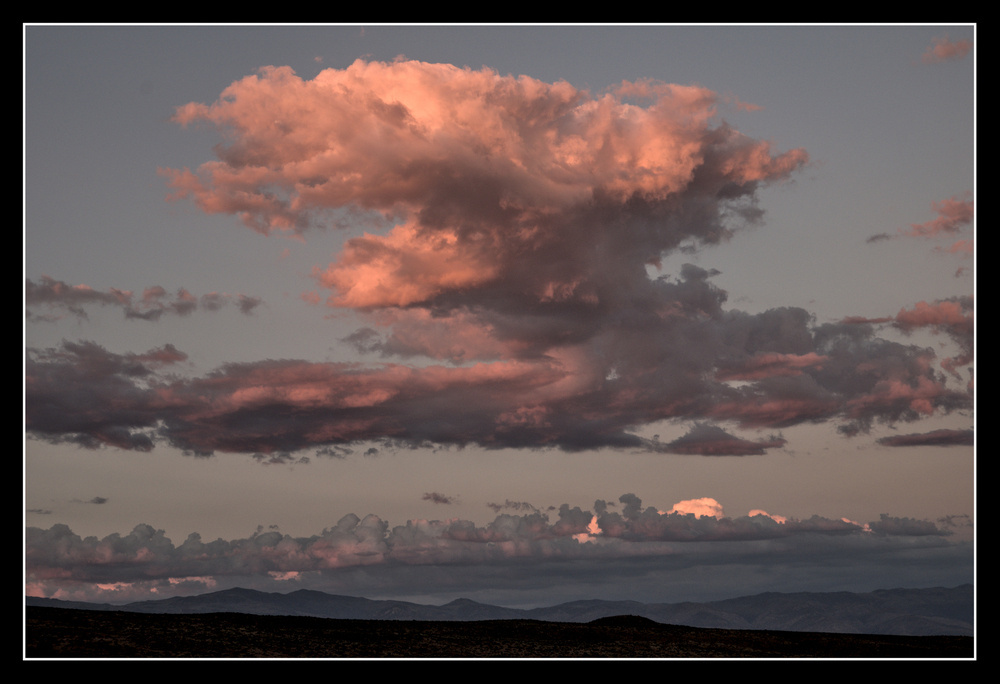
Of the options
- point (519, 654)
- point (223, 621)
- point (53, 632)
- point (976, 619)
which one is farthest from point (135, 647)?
point (976, 619)

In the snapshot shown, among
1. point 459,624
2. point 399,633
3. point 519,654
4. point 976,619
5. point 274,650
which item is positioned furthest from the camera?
point 459,624

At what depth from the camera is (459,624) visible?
10550 cm

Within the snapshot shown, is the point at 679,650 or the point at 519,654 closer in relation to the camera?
the point at 519,654

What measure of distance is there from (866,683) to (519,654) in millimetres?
32531

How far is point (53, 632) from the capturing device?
72.9 m

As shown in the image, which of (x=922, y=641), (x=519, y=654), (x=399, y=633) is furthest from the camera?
(x=922, y=641)

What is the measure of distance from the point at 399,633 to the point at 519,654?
14645 mm

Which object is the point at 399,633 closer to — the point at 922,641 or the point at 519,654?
the point at 519,654

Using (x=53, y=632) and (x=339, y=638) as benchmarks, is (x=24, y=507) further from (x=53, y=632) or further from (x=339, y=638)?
(x=339, y=638)

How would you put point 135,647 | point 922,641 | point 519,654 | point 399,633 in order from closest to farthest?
point 135,647 < point 519,654 < point 399,633 < point 922,641

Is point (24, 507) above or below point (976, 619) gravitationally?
above

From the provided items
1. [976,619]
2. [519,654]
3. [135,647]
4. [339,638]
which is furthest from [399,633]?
[976,619]

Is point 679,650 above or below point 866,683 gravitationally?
below

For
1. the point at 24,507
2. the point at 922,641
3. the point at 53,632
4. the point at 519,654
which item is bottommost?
the point at 922,641
